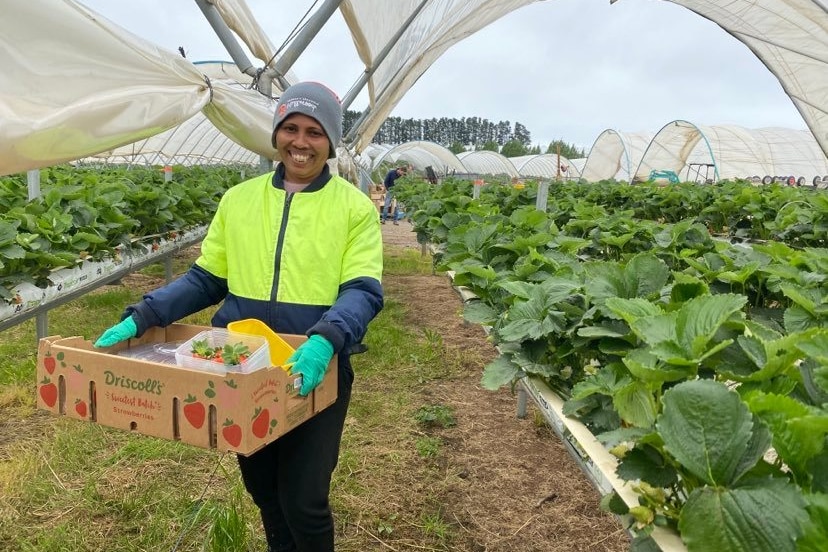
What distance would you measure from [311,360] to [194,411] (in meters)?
0.31

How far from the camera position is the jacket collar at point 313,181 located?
201 cm

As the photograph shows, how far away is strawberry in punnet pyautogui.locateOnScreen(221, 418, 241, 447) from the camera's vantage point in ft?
4.78

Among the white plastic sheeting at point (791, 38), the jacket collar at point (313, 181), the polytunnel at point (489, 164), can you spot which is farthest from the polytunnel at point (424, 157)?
the jacket collar at point (313, 181)

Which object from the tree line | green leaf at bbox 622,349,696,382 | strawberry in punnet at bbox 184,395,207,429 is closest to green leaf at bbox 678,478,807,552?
green leaf at bbox 622,349,696,382

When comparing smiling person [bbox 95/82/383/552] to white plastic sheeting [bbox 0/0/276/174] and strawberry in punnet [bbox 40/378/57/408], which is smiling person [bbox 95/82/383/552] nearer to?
strawberry in punnet [bbox 40/378/57/408]

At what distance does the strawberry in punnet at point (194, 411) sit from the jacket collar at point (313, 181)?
784 millimetres

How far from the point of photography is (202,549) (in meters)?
2.39

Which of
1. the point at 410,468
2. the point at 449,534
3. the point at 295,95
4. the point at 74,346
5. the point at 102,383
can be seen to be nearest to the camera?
the point at 102,383

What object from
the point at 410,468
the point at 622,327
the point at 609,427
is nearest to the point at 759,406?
the point at 609,427

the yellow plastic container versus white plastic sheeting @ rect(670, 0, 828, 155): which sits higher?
white plastic sheeting @ rect(670, 0, 828, 155)

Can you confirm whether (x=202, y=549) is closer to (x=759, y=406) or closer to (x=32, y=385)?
(x=759, y=406)

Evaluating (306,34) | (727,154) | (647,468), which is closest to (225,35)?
(306,34)

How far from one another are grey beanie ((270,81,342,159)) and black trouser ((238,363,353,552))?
789 millimetres

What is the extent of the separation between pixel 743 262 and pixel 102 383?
8.80ft
